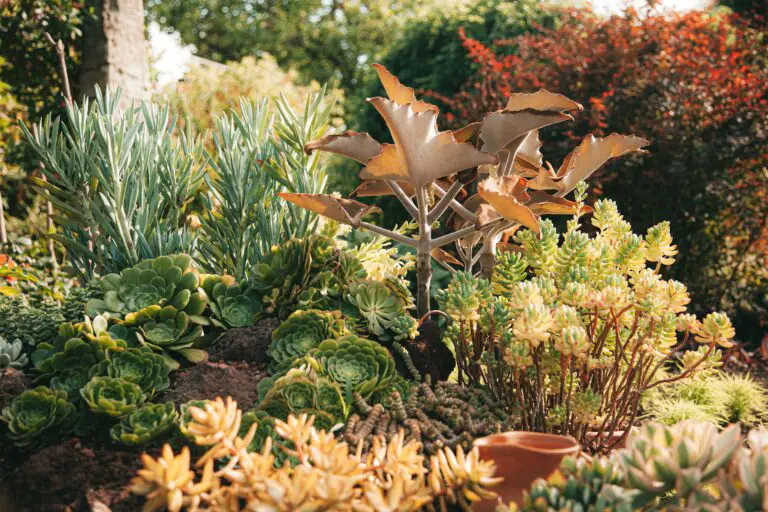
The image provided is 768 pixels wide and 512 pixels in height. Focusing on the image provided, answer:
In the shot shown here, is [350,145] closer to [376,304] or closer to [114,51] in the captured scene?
[376,304]

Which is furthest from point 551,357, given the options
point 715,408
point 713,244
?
point 713,244

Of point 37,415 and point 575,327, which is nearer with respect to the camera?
point 575,327

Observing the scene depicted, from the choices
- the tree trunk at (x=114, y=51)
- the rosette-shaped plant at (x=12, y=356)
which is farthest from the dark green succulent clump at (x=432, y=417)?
the tree trunk at (x=114, y=51)

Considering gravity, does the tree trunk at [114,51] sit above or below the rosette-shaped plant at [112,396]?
above

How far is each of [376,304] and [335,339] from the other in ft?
0.76

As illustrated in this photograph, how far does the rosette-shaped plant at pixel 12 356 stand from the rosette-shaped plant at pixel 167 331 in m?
0.37

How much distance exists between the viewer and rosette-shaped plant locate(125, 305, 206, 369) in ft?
7.30

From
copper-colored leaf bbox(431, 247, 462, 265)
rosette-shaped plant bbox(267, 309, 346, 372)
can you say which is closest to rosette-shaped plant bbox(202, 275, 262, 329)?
rosette-shaped plant bbox(267, 309, 346, 372)

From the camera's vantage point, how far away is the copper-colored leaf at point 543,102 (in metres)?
2.14

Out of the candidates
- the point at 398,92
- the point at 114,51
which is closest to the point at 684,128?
the point at 398,92

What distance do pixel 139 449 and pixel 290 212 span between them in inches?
51.6

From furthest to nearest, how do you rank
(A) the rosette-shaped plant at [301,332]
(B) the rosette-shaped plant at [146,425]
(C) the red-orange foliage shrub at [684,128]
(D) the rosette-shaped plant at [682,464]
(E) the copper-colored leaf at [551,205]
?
(C) the red-orange foliage shrub at [684,128], (E) the copper-colored leaf at [551,205], (A) the rosette-shaped plant at [301,332], (B) the rosette-shaped plant at [146,425], (D) the rosette-shaped plant at [682,464]

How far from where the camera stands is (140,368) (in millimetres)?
2092

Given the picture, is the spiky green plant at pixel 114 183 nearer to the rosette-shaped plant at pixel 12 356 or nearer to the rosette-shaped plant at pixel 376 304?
the rosette-shaped plant at pixel 12 356
